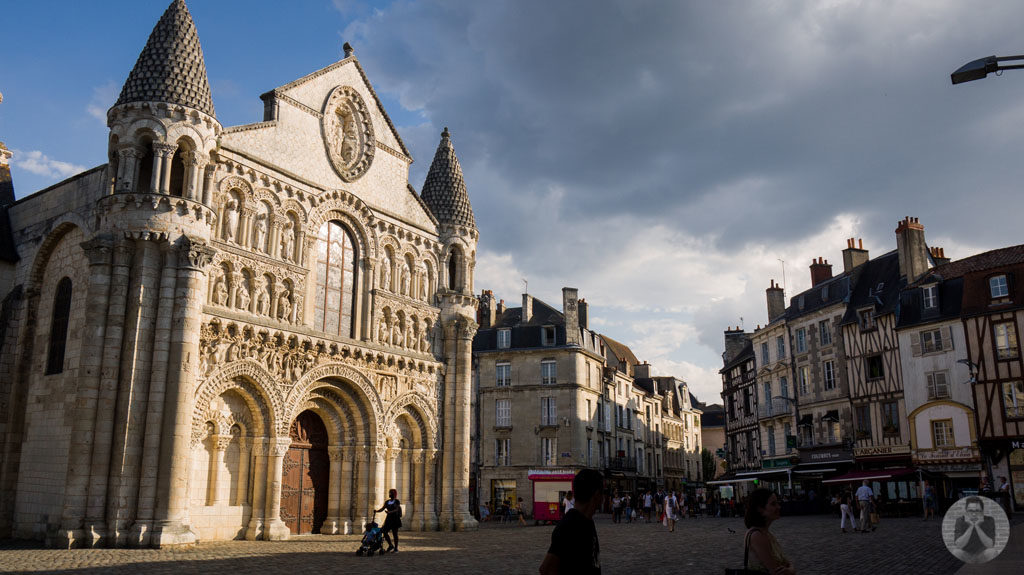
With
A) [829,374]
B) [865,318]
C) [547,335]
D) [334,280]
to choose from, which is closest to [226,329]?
[334,280]

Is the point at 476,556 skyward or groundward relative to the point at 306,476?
groundward

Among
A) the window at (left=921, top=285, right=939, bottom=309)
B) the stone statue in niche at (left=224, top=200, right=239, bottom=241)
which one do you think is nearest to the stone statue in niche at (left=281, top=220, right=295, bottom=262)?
the stone statue in niche at (left=224, top=200, right=239, bottom=241)

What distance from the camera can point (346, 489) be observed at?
2044 centimetres

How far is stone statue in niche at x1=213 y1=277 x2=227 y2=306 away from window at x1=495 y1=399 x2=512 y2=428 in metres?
23.9

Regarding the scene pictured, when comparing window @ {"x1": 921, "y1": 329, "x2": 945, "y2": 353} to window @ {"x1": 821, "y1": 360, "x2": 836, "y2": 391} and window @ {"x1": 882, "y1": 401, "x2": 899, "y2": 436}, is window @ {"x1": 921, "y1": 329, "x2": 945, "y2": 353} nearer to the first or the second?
window @ {"x1": 882, "y1": 401, "x2": 899, "y2": 436}

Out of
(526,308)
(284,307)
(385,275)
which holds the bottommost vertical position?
(284,307)

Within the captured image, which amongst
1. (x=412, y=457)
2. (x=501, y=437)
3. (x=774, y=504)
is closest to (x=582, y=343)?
(x=501, y=437)

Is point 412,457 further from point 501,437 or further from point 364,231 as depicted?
point 501,437

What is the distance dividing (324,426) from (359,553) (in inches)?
269

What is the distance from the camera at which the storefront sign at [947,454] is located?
28.0 m

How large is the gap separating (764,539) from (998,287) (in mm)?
28310

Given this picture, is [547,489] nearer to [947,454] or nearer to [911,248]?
[947,454]

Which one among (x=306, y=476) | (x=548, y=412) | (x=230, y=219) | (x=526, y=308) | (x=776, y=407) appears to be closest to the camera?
(x=230, y=219)

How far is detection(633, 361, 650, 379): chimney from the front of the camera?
5859 centimetres
